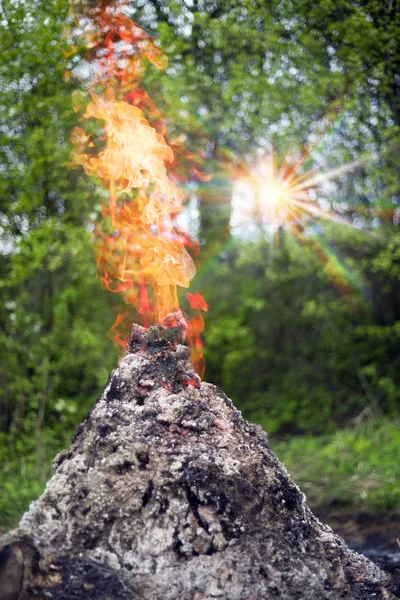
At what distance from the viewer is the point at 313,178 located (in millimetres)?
10320

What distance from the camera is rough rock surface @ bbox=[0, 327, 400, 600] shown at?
2758 millimetres

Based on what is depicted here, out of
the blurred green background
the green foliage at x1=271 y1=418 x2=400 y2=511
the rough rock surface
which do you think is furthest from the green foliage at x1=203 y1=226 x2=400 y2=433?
the rough rock surface

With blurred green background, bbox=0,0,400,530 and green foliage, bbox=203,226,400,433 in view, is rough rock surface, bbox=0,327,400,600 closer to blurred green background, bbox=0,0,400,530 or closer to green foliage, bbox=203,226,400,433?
blurred green background, bbox=0,0,400,530

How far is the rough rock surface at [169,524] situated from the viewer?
276 centimetres

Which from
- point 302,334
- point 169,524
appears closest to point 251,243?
point 302,334

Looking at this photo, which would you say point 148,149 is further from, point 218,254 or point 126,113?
point 218,254

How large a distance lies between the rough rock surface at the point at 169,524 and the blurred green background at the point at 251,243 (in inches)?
131

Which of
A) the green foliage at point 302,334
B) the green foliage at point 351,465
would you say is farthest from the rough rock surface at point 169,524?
the green foliage at point 302,334

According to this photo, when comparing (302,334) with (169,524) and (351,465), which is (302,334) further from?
(169,524)

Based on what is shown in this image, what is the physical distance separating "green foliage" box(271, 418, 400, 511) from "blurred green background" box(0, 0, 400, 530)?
1.3 inches

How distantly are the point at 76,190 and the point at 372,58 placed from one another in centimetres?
423

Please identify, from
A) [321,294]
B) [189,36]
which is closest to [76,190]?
[189,36]

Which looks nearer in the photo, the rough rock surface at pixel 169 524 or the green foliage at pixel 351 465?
the rough rock surface at pixel 169 524

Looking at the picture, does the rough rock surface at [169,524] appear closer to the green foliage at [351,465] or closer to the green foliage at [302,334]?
the green foliage at [351,465]
